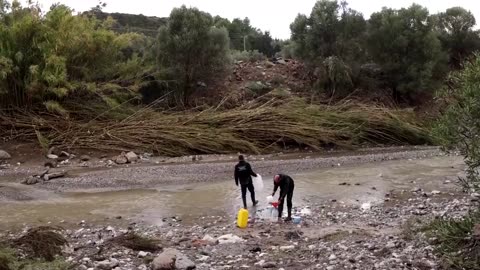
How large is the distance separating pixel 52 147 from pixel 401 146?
56.9 ft

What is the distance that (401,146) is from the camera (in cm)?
2748

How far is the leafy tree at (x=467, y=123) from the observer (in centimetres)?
731

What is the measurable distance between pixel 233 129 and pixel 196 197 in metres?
10.0

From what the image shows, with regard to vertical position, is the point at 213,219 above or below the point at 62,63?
below

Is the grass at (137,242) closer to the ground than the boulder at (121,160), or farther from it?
closer to the ground

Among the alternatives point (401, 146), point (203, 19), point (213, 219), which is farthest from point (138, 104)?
point (213, 219)

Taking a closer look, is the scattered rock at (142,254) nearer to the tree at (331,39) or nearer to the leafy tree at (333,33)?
the tree at (331,39)

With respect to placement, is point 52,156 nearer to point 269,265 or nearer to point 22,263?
point 22,263

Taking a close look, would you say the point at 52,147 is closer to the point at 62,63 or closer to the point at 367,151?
the point at 62,63

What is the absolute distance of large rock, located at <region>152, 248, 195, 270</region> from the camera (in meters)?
8.45

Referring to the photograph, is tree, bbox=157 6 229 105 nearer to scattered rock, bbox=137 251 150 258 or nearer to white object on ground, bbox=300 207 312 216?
white object on ground, bbox=300 207 312 216

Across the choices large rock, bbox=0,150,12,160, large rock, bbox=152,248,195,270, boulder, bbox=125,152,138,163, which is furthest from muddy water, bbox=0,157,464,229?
large rock, bbox=0,150,12,160

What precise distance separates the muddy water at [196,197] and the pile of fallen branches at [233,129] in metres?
6.04

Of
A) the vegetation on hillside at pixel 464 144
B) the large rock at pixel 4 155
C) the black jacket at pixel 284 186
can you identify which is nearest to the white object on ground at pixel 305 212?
the black jacket at pixel 284 186
